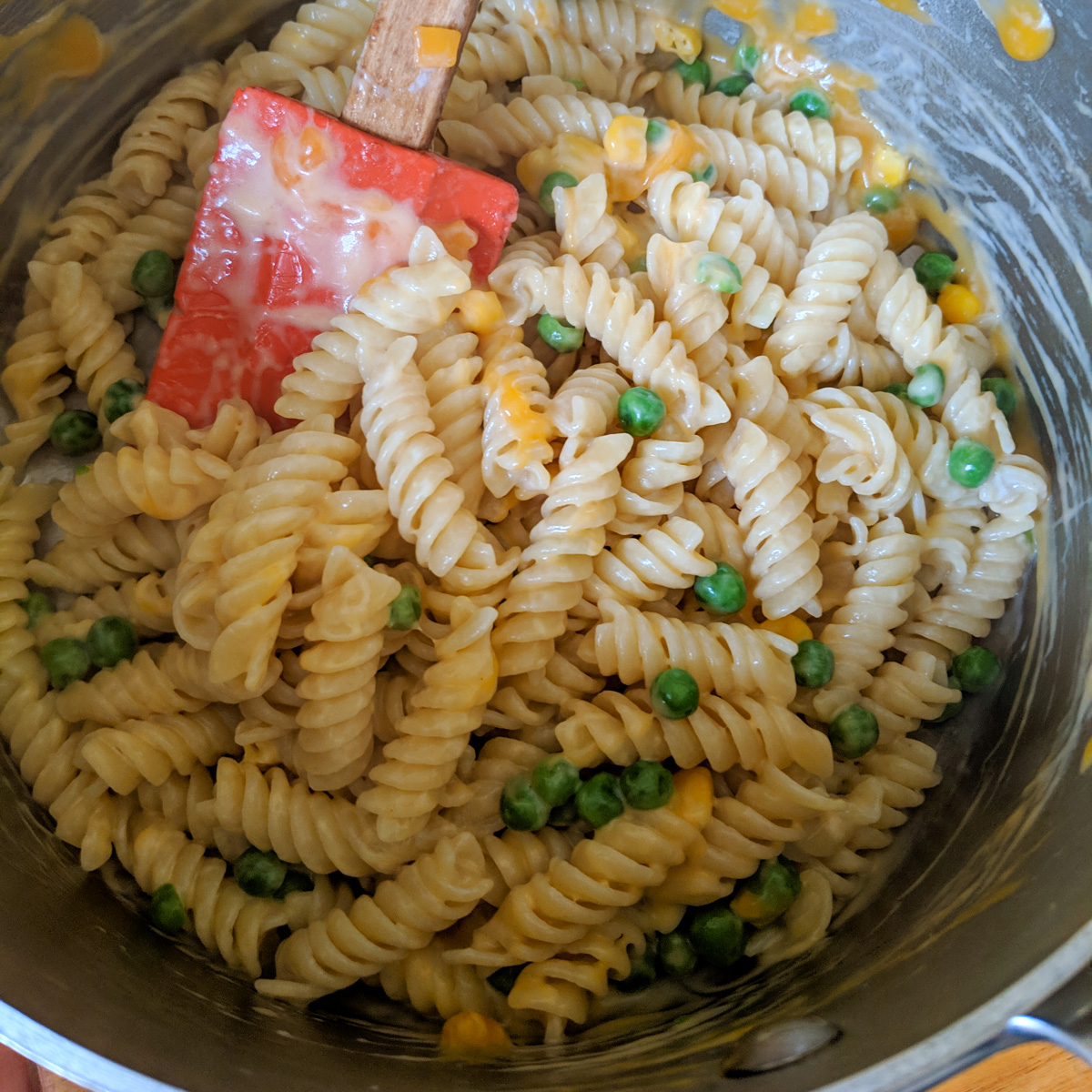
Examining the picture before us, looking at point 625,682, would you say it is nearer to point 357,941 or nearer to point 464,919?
point 464,919

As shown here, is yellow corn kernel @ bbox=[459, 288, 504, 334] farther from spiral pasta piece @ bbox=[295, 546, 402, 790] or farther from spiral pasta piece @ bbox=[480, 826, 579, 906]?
spiral pasta piece @ bbox=[480, 826, 579, 906]

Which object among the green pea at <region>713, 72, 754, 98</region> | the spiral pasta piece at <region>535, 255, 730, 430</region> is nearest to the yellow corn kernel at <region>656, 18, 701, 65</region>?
the green pea at <region>713, 72, 754, 98</region>

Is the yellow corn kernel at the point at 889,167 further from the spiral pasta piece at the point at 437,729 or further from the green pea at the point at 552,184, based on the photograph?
the spiral pasta piece at the point at 437,729

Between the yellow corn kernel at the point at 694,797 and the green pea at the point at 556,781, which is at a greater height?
the yellow corn kernel at the point at 694,797

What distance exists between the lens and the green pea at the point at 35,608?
2742 mm

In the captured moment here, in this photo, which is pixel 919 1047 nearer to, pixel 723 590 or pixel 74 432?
pixel 723 590

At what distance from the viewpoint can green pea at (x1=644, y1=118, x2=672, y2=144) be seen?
3.07 metres

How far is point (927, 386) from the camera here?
299 cm

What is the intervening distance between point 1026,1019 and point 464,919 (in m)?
1.42

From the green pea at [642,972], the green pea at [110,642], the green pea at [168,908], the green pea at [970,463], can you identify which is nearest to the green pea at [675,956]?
the green pea at [642,972]

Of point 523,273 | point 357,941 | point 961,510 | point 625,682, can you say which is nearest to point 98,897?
point 357,941

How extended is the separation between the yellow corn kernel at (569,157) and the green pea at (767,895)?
2.27 m

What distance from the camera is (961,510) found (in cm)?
299

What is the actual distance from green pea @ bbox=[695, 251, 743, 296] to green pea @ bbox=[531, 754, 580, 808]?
59.1 inches
